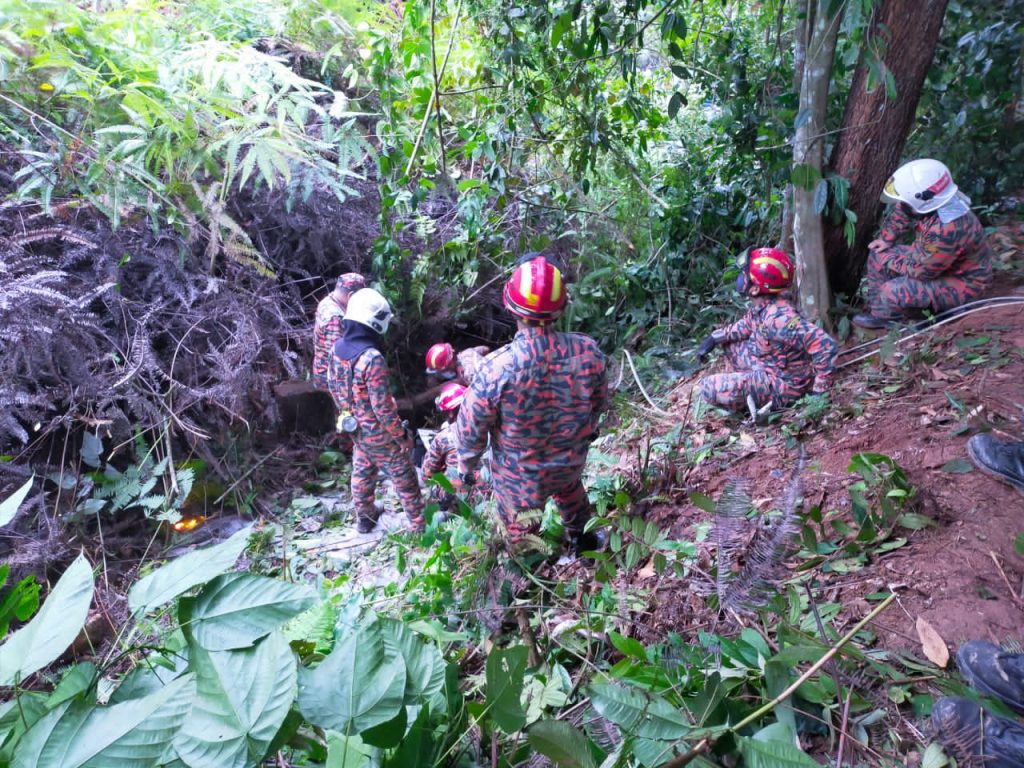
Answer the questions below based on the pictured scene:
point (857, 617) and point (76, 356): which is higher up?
point (857, 617)

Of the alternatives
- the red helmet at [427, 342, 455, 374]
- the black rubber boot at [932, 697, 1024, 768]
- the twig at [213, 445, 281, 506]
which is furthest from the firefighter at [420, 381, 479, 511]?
the black rubber boot at [932, 697, 1024, 768]

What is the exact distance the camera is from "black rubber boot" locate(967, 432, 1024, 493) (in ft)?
8.93

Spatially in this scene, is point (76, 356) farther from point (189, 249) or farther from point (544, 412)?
point (544, 412)

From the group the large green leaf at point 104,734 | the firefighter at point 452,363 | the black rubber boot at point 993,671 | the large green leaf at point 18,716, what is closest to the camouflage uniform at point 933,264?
the firefighter at point 452,363

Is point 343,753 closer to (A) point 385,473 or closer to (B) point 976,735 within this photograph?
(B) point 976,735

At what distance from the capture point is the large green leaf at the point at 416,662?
3.51ft

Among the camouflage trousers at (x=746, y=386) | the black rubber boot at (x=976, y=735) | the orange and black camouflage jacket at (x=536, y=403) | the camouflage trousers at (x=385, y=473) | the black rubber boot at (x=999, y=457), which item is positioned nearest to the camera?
the black rubber boot at (x=976, y=735)

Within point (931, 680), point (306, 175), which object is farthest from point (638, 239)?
point (931, 680)

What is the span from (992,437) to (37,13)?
6532 mm

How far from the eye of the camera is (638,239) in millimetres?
7461

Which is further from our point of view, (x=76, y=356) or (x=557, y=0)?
(x=557, y=0)

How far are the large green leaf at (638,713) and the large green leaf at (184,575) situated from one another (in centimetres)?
67

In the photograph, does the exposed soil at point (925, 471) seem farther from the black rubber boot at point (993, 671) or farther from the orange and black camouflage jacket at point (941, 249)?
the orange and black camouflage jacket at point (941, 249)

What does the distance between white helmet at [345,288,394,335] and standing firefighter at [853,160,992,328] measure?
13.0 feet
